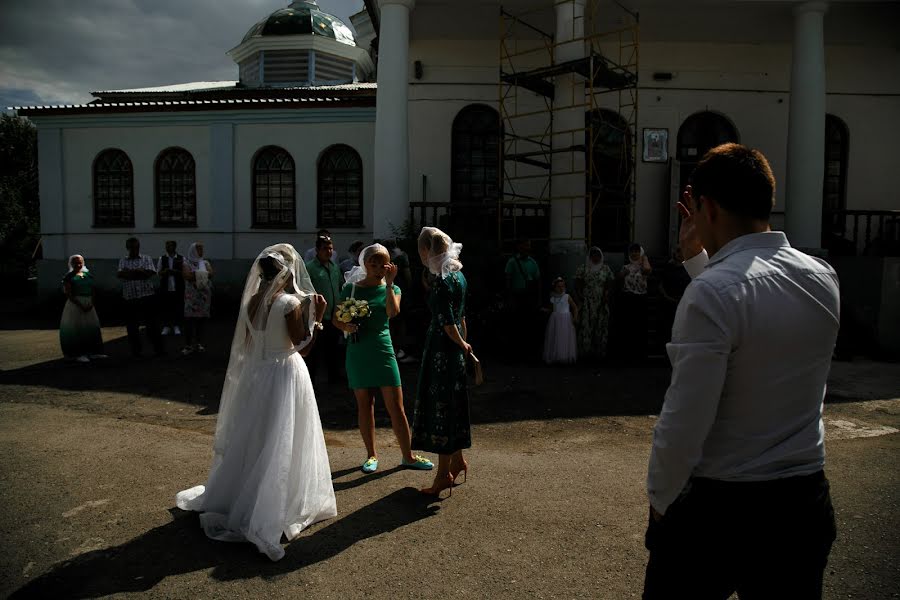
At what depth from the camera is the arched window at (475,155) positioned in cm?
1480

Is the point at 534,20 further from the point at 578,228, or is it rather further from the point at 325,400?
the point at 325,400

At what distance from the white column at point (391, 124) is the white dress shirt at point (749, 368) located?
10.3 m

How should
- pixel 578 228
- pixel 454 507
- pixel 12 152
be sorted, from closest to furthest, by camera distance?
pixel 454 507
pixel 578 228
pixel 12 152

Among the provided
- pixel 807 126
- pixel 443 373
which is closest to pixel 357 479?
pixel 443 373

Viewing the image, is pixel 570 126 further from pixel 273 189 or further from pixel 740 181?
pixel 740 181

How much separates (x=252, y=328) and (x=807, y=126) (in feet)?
39.7

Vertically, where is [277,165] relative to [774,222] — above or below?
above

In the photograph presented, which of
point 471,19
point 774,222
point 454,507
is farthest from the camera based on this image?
point 774,222

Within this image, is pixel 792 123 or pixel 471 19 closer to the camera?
pixel 792 123

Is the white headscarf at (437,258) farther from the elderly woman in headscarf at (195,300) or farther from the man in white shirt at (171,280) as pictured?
the man in white shirt at (171,280)

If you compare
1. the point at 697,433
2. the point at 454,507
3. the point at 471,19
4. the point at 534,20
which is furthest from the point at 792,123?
the point at 697,433

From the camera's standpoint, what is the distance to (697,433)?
71.1 inches

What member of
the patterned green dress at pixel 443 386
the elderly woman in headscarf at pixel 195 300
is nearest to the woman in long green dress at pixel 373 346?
the patterned green dress at pixel 443 386

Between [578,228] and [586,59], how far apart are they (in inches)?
124
